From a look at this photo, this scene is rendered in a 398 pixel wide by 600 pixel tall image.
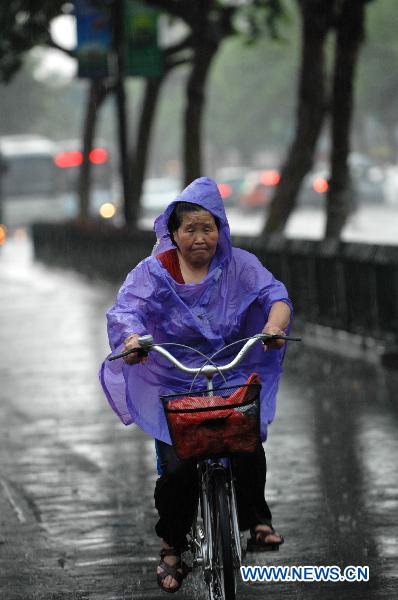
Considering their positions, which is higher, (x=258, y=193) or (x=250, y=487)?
(x=250, y=487)

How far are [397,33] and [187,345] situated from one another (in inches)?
2592

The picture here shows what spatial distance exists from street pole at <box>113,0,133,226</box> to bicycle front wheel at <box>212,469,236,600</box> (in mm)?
19621

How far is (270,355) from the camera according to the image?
5770 millimetres

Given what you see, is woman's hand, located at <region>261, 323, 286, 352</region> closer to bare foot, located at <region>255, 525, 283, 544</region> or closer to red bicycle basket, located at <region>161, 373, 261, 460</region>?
red bicycle basket, located at <region>161, 373, 261, 460</region>

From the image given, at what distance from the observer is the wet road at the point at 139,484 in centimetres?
626

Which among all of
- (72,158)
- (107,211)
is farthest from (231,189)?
(107,211)

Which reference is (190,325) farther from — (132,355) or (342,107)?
(342,107)

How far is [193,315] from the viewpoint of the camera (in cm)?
560

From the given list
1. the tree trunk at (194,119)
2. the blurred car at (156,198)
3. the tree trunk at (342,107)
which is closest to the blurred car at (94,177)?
the blurred car at (156,198)

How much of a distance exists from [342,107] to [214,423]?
42.3ft

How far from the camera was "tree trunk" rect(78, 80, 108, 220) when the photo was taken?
1296 inches

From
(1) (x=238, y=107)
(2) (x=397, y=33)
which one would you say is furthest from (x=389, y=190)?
(1) (x=238, y=107)

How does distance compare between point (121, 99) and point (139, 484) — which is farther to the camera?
point (121, 99)

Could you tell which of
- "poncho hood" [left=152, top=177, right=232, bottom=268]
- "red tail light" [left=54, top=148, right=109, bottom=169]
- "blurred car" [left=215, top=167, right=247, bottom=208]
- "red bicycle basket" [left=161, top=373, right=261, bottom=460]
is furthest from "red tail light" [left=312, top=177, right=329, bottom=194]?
"red bicycle basket" [left=161, top=373, right=261, bottom=460]
